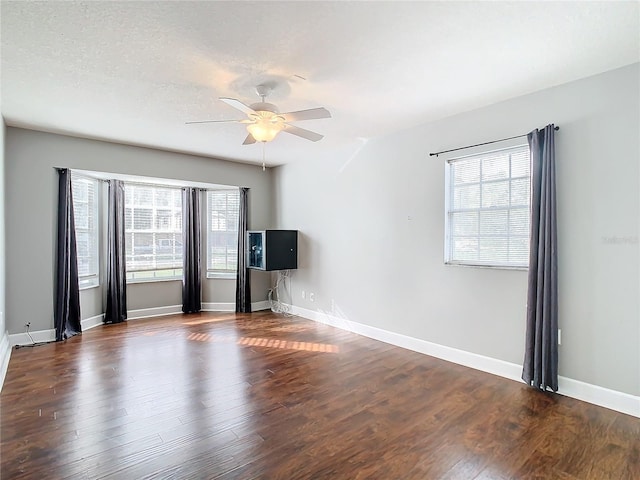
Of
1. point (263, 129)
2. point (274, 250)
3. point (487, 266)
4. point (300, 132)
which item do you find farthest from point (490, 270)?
point (274, 250)

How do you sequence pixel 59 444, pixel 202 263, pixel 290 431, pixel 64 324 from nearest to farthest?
1. pixel 59 444
2. pixel 290 431
3. pixel 64 324
4. pixel 202 263

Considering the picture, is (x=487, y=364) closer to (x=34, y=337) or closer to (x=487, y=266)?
(x=487, y=266)

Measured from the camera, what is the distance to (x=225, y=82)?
117 inches

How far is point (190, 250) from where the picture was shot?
6.24 metres

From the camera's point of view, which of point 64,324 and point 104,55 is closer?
point 104,55

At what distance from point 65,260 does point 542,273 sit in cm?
564

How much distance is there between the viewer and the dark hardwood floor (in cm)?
207

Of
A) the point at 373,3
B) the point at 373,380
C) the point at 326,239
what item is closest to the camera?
the point at 373,3

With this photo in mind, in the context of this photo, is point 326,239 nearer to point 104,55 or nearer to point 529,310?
point 529,310

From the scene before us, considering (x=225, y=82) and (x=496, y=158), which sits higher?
(x=225, y=82)

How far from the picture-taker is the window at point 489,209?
3395mm

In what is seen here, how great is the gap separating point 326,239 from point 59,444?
13.2 feet

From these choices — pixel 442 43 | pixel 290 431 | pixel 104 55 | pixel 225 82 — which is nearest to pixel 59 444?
pixel 290 431

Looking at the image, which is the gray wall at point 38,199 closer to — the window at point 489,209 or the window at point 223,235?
the window at point 223,235
